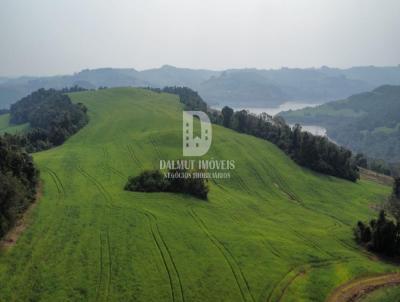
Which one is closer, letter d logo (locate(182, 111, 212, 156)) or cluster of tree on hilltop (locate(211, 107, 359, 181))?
letter d logo (locate(182, 111, 212, 156))

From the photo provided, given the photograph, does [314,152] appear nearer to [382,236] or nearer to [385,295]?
[382,236]

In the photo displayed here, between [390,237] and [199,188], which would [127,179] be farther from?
[390,237]

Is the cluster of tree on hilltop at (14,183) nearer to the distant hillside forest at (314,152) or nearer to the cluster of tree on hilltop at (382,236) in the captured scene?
the cluster of tree on hilltop at (382,236)

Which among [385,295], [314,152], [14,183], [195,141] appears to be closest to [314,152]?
[314,152]

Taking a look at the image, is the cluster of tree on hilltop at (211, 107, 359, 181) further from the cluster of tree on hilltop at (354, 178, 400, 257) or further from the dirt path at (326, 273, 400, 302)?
the dirt path at (326, 273, 400, 302)

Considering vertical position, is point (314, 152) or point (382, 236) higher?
point (314, 152)

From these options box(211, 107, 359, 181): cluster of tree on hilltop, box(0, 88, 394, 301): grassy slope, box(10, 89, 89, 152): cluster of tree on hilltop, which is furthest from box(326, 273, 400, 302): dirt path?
box(10, 89, 89, 152): cluster of tree on hilltop
